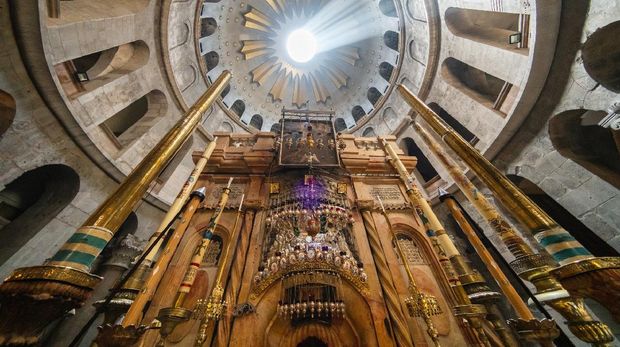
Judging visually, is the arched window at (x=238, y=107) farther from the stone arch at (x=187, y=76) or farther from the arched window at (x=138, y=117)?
the arched window at (x=138, y=117)

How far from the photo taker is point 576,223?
702cm

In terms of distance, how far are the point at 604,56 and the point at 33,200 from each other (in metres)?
17.1

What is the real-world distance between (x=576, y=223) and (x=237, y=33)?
813 inches

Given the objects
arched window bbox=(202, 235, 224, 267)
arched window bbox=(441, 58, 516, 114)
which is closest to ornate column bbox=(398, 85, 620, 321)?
arched window bbox=(202, 235, 224, 267)

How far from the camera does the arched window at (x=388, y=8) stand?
14.0m

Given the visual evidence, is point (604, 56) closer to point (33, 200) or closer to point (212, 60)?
point (33, 200)

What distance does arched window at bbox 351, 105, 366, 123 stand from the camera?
18.2 m

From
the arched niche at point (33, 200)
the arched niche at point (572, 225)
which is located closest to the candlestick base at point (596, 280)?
the arched niche at point (572, 225)

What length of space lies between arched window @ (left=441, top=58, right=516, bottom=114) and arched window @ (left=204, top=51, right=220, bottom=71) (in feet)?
46.9

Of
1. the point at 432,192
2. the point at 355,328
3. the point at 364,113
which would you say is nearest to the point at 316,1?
the point at 364,113

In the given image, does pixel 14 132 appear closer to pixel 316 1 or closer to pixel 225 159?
pixel 225 159

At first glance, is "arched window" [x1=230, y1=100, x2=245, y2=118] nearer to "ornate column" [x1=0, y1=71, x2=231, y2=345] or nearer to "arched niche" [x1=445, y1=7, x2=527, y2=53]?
"arched niche" [x1=445, y1=7, x2=527, y2=53]

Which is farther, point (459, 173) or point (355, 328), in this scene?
point (355, 328)

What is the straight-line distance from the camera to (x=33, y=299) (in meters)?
1.54
